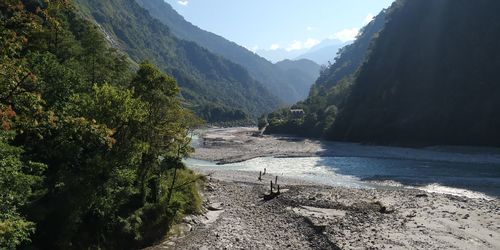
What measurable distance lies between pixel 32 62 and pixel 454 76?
4273 inches

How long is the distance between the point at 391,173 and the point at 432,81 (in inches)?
2414

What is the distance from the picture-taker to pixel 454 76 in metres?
113

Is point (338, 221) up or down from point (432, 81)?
down

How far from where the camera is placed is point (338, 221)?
35.4m

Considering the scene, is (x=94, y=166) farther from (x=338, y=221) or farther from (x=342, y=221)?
(x=342, y=221)

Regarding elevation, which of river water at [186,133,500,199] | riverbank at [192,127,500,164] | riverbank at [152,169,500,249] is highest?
riverbank at [192,127,500,164]

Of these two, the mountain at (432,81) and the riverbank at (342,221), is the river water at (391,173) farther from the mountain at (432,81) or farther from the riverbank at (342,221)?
the mountain at (432,81)

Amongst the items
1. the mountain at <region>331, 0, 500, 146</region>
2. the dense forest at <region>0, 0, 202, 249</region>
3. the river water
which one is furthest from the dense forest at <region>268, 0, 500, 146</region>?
the dense forest at <region>0, 0, 202, 249</region>

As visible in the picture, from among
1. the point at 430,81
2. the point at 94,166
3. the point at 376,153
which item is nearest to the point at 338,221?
the point at 94,166

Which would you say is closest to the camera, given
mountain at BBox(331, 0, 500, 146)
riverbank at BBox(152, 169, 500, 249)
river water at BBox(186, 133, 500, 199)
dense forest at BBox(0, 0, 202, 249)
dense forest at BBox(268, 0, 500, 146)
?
dense forest at BBox(0, 0, 202, 249)

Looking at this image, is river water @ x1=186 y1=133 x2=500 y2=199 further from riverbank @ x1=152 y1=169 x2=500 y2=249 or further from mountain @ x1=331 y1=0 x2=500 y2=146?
mountain @ x1=331 y1=0 x2=500 y2=146

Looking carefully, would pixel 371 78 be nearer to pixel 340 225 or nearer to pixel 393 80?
pixel 393 80

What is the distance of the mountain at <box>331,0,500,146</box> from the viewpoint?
345ft

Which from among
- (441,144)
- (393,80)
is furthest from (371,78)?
(441,144)
